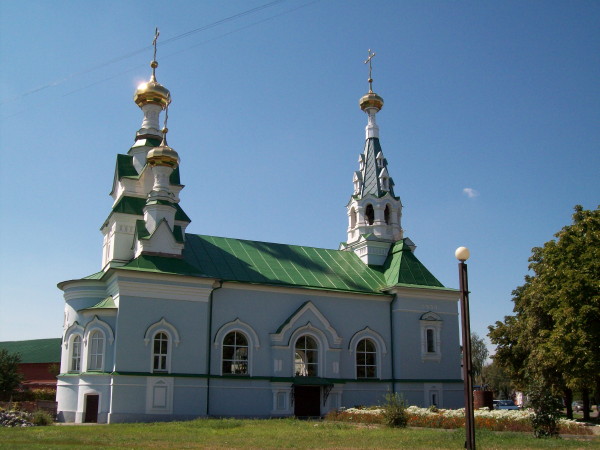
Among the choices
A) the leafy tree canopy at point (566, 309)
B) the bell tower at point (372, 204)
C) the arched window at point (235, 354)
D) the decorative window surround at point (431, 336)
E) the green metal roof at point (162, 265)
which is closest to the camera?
the leafy tree canopy at point (566, 309)

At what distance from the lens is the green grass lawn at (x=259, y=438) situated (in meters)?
14.1

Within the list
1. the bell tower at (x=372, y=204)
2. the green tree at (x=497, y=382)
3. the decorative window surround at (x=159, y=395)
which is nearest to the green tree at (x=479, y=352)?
the green tree at (x=497, y=382)

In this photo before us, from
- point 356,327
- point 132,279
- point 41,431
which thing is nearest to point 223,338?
point 132,279

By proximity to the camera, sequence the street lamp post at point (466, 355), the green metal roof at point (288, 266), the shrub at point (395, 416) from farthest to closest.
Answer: the green metal roof at point (288, 266) → the shrub at point (395, 416) → the street lamp post at point (466, 355)

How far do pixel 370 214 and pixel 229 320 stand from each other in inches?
454

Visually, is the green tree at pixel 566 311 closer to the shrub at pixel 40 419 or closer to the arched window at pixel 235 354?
the arched window at pixel 235 354

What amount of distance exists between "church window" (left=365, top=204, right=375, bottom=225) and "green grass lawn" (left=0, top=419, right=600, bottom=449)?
53.0 ft

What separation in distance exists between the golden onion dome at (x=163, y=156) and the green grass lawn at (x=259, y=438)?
11.6 m

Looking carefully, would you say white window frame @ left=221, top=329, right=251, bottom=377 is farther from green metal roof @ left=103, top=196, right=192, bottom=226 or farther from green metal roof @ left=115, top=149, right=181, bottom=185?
green metal roof @ left=115, top=149, right=181, bottom=185

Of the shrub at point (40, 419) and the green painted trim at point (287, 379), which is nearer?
the shrub at point (40, 419)

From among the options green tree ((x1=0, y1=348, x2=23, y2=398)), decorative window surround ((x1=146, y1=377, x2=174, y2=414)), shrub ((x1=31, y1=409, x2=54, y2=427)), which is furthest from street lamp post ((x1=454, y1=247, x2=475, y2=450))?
green tree ((x1=0, y1=348, x2=23, y2=398))

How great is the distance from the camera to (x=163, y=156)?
26.9 metres

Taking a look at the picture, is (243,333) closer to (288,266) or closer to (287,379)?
(287,379)

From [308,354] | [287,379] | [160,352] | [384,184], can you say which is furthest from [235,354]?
A: [384,184]
